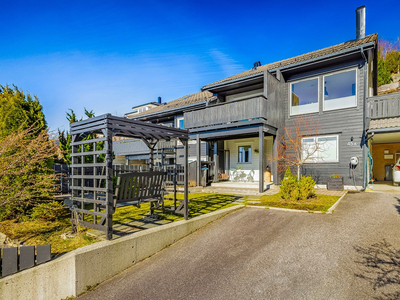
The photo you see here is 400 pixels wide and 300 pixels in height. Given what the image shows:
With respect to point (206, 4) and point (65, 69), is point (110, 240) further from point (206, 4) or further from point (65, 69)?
point (206, 4)

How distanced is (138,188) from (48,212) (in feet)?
10.7

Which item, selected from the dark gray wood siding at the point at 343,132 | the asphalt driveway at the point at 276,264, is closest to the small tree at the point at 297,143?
the dark gray wood siding at the point at 343,132

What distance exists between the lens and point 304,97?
43.7 feet

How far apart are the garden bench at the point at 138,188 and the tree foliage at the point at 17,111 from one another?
3.27m

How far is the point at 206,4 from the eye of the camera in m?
13.4

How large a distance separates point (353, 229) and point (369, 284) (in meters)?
2.37

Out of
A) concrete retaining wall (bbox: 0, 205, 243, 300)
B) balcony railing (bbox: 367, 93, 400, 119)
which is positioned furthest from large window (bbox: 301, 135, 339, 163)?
concrete retaining wall (bbox: 0, 205, 243, 300)

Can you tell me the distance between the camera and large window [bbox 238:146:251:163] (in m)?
16.4

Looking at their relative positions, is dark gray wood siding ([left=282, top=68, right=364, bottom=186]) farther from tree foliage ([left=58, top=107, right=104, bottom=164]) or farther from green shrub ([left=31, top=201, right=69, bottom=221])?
green shrub ([left=31, top=201, right=69, bottom=221])

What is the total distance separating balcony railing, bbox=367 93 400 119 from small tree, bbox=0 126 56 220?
12.9 m

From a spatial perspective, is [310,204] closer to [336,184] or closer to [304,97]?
[336,184]

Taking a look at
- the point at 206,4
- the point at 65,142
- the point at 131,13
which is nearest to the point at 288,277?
the point at 65,142

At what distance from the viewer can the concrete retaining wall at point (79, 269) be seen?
11.1 ft

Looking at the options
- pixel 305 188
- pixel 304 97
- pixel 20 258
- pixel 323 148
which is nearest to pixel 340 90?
pixel 304 97
